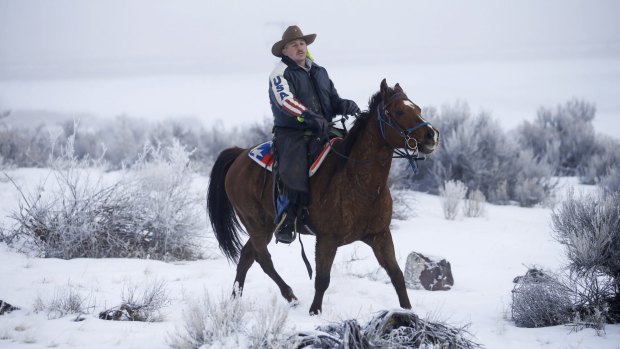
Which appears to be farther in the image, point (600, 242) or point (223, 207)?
point (223, 207)

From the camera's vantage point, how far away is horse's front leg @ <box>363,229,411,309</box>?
4.44 meters

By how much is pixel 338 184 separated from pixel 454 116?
37.4 ft

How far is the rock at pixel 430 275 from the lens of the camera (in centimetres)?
596

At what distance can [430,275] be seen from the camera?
5992 mm

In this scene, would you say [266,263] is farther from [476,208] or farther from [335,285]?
[476,208]

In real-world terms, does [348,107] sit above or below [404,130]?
above

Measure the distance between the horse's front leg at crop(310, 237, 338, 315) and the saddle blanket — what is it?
0.64 m

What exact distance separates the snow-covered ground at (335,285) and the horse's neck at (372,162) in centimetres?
110

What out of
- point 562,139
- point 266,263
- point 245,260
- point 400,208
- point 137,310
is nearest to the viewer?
point 137,310

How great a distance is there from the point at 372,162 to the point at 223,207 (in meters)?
2.30

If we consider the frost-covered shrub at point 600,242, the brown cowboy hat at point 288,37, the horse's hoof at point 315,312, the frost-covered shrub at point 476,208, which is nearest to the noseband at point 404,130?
the brown cowboy hat at point 288,37

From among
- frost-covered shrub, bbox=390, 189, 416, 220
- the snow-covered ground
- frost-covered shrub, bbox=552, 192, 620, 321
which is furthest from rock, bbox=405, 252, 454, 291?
frost-covered shrub, bbox=390, 189, 416, 220

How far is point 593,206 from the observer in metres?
5.32

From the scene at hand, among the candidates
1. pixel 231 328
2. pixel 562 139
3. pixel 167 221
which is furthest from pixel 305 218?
pixel 562 139
